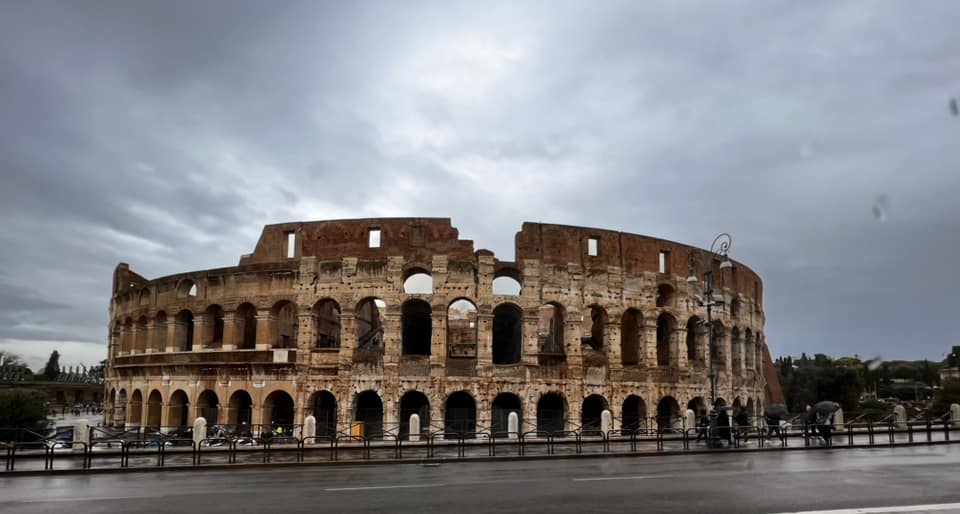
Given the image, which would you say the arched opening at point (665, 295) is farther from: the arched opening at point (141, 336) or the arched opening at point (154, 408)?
the arched opening at point (141, 336)

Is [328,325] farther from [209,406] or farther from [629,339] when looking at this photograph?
[629,339]

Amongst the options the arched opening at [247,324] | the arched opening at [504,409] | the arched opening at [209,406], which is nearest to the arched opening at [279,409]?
the arched opening at [209,406]

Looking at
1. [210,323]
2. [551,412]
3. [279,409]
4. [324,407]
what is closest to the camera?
[324,407]

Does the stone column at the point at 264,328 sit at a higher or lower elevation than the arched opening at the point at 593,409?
higher

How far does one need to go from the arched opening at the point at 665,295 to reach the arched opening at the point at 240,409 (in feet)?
68.4

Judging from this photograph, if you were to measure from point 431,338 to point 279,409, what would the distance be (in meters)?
8.59

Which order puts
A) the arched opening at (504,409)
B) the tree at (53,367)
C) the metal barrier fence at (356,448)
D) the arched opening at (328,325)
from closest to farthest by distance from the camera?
1. the metal barrier fence at (356,448)
2. the arched opening at (504,409)
3. the arched opening at (328,325)
4. the tree at (53,367)

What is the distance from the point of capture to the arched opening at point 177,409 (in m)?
33.3

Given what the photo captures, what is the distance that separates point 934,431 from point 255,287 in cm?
3017

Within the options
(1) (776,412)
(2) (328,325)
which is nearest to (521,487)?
(1) (776,412)

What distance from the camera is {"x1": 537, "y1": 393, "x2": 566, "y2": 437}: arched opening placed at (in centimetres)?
3108

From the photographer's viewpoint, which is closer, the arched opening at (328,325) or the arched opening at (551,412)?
the arched opening at (551,412)

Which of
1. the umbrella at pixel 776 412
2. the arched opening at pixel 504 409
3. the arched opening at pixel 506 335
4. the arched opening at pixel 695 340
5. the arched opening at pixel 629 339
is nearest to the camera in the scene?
the umbrella at pixel 776 412

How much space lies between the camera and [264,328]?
3139 centimetres
